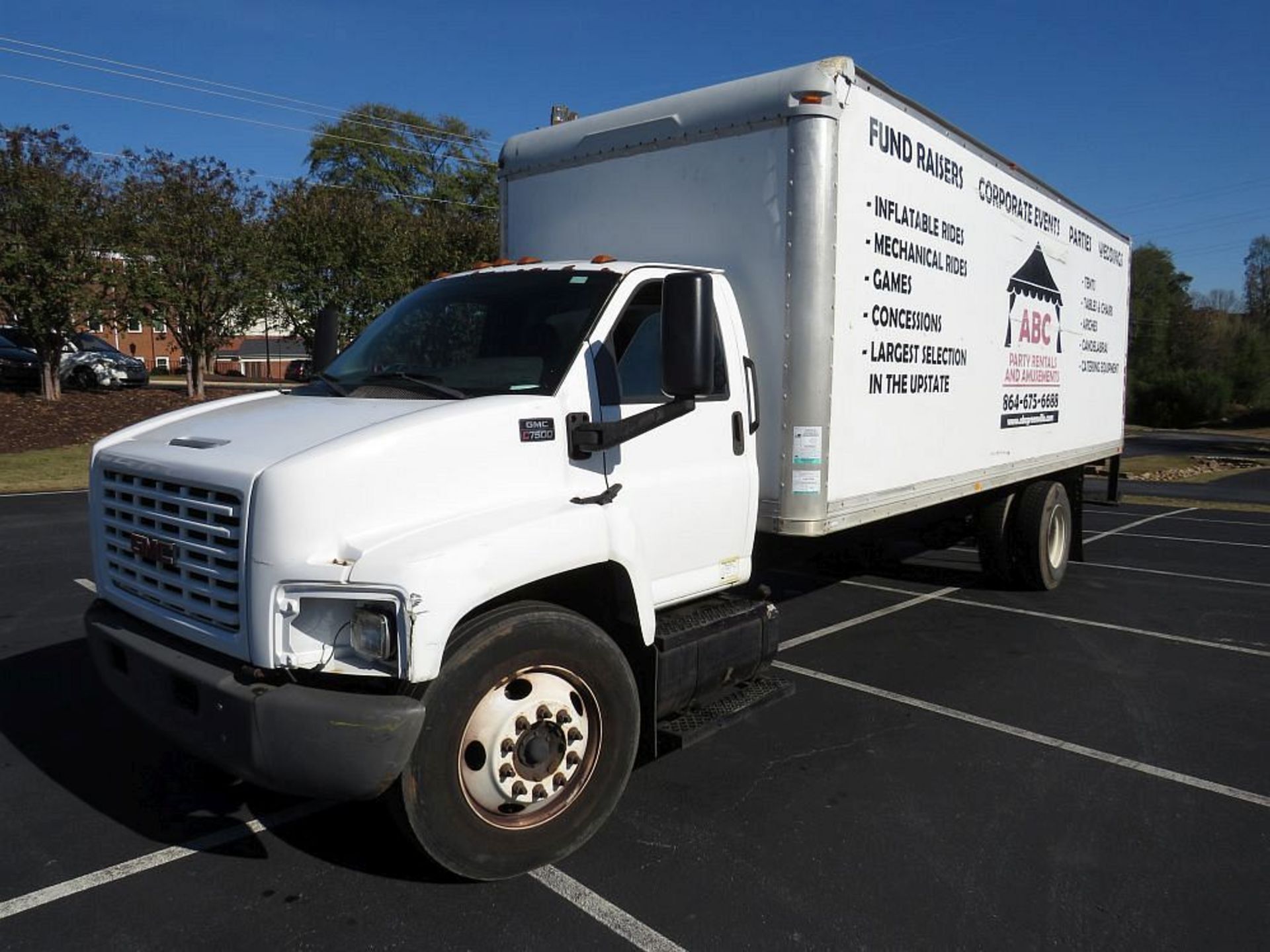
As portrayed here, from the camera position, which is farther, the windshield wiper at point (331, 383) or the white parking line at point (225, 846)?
the windshield wiper at point (331, 383)

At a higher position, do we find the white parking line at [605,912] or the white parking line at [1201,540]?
the white parking line at [605,912]

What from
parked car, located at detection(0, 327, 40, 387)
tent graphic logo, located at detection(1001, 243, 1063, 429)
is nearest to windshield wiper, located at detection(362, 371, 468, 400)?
tent graphic logo, located at detection(1001, 243, 1063, 429)

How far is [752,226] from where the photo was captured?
465 centimetres

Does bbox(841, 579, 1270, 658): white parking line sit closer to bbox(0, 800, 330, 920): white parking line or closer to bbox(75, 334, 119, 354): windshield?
bbox(0, 800, 330, 920): white parking line

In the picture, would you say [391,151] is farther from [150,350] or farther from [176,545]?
[176,545]

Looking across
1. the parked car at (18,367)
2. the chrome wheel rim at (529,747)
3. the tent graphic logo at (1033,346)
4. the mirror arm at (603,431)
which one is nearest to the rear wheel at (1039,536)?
the tent graphic logo at (1033,346)

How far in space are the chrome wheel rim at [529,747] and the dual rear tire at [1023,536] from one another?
5768 millimetres

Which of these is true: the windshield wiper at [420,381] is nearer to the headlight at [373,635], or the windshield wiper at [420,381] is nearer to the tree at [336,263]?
the headlight at [373,635]

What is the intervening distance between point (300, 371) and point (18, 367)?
2258 centimetres

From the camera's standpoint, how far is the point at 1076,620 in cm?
767

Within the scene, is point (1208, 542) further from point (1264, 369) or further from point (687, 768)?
point (1264, 369)

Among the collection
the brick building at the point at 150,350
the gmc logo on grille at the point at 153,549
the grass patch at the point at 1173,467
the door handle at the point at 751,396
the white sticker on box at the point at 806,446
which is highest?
the brick building at the point at 150,350

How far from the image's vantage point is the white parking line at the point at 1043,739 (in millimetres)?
4371

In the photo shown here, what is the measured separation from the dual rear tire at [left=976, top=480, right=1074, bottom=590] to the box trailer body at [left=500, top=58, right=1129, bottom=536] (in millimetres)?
1256
